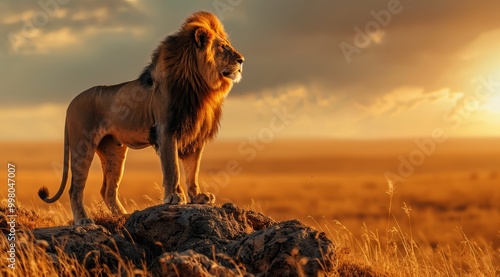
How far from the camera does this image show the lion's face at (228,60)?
8516mm

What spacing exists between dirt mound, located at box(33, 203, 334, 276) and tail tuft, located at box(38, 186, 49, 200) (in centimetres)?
300

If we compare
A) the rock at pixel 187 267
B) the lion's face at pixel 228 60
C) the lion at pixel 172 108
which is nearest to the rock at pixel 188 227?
the lion at pixel 172 108

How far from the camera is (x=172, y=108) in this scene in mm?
8539

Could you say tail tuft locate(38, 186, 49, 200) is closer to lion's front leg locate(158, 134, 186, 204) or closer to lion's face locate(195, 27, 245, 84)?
lion's front leg locate(158, 134, 186, 204)

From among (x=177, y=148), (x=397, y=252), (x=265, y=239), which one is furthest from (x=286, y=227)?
(x=177, y=148)

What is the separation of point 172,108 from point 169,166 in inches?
29.8

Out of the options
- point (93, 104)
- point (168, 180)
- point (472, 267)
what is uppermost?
point (93, 104)

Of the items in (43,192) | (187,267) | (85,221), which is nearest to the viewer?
(187,267)

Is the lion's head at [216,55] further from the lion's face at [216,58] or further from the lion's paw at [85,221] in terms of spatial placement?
the lion's paw at [85,221]

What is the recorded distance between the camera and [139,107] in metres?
9.12

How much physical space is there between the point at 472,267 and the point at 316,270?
2700 mm

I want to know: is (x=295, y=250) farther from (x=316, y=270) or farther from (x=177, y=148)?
(x=177, y=148)

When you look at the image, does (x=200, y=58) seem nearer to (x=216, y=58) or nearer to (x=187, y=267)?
(x=216, y=58)

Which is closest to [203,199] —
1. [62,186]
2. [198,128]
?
[198,128]
